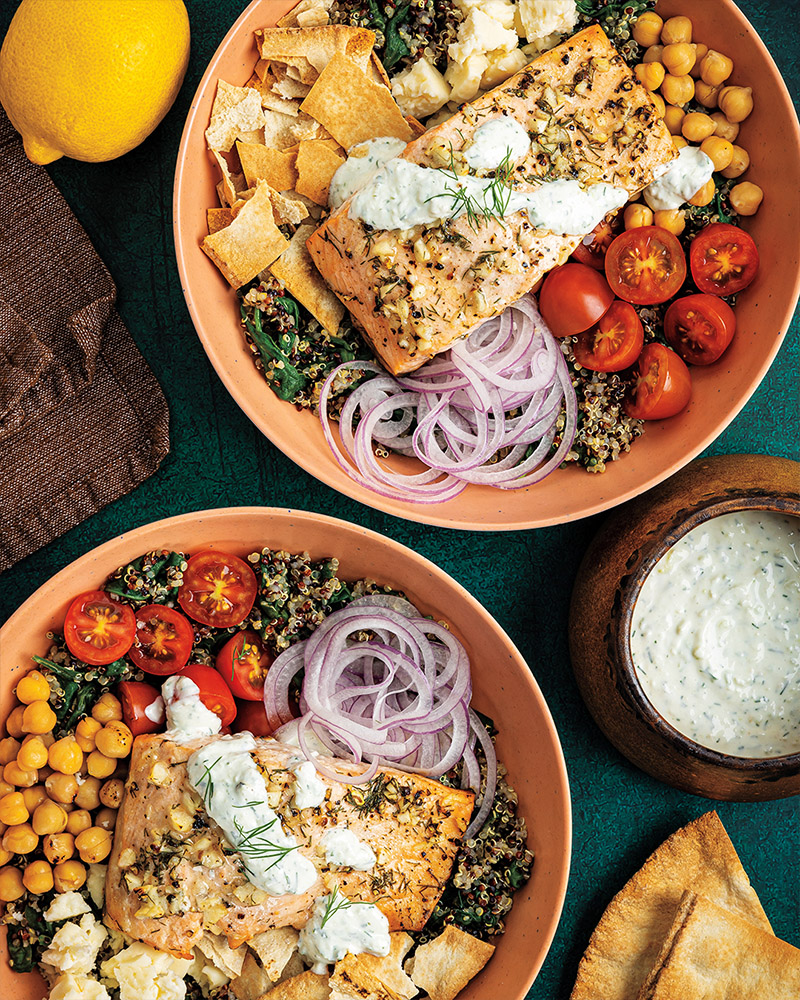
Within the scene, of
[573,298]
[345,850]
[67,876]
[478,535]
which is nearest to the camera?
[345,850]

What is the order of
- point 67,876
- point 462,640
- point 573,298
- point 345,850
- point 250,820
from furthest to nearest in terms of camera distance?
point 462,640, point 573,298, point 67,876, point 345,850, point 250,820

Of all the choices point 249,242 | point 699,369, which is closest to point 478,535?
point 699,369

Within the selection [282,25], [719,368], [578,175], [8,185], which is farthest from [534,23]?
[8,185]

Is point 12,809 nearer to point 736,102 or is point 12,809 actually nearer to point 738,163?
point 738,163

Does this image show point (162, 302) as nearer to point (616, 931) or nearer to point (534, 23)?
point (534, 23)

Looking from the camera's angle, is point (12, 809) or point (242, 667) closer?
point (12, 809)

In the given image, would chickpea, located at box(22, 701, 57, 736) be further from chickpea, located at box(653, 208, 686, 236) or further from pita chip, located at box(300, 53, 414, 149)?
chickpea, located at box(653, 208, 686, 236)
